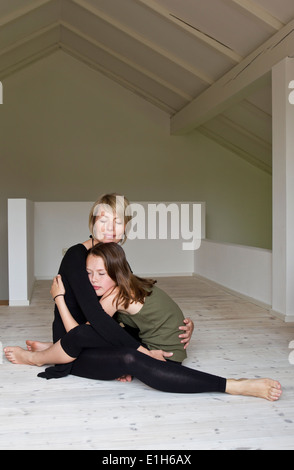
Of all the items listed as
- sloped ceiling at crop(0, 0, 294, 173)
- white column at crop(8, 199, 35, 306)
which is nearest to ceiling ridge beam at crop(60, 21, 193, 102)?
sloped ceiling at crop(0, 0, 294, 173)

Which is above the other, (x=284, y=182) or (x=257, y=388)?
(x=284, y=182)

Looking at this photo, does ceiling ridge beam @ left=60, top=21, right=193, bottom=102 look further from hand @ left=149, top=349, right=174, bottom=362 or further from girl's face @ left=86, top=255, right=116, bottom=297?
hand @ left=149, top=349, right=174, bottom=362

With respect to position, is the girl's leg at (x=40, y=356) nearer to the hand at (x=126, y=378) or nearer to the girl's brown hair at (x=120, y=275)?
the hand at (x=126, y=378)

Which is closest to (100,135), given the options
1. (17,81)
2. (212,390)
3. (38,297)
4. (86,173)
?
(86,173)

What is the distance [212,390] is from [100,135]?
5.94 metres

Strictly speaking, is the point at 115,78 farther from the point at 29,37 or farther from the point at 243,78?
the point at 243,78

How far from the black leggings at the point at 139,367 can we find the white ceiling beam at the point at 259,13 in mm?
2706

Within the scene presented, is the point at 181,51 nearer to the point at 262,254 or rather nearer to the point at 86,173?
the point at 262,254

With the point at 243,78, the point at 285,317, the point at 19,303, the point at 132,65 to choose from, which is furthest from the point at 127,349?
the point at 132,65

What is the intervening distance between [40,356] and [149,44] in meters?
3.82

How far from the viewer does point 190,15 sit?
432 centimetres

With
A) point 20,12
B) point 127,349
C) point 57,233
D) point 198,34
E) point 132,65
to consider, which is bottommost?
→ point 127,349

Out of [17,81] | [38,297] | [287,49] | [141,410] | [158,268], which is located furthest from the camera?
[17,81]

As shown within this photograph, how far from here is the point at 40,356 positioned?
8.36 feet
